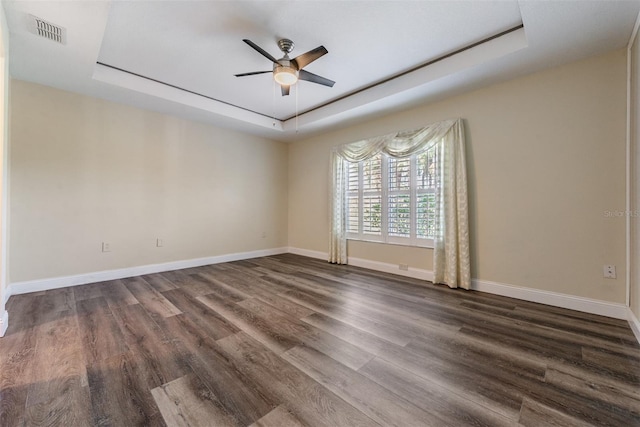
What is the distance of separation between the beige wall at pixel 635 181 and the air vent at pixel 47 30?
4.91 meters

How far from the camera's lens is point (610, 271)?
7.91ft

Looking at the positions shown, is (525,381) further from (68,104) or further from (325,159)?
(68,104)

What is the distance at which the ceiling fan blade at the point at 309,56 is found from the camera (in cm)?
233

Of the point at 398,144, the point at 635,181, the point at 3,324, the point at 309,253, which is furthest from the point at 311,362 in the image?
the point at 309,253

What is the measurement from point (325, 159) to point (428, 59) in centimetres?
257

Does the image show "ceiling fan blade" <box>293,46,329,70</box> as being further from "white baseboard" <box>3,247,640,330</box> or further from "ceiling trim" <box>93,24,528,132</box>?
"white baseboard" <box>3,247,640,330</box>

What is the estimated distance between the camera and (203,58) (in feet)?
9.49

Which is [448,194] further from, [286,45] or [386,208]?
[286,45]

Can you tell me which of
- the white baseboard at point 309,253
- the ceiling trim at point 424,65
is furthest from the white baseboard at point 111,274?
the ceiling trim at point 424,65

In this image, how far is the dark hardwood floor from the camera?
50.7 inches

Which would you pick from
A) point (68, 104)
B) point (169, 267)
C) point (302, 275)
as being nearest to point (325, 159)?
point (302, 275)

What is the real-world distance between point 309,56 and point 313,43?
31 centimetres

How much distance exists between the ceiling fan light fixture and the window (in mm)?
2117

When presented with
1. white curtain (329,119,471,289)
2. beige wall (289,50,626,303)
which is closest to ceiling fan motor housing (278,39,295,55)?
white curtain (329,119,471,289)
